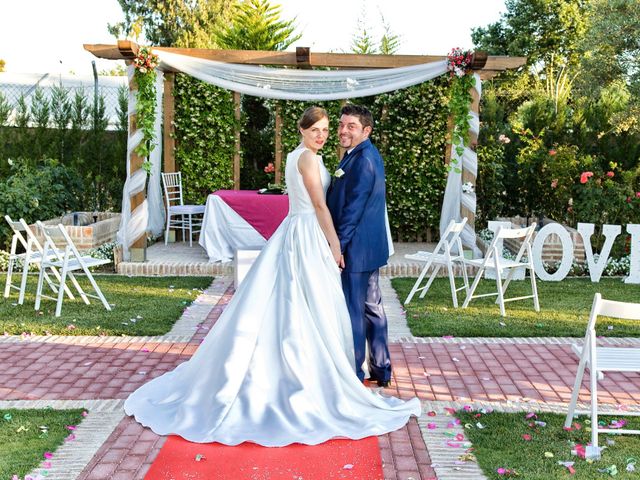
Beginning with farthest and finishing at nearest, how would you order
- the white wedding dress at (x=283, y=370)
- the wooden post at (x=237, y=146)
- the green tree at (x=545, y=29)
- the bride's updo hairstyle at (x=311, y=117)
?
the green tree at (x=545, y=29) < the wooden post at (x=237, y=146) < the bride's updo hairstyle at (x=311, y=117) < the white wedding dress at (x=283, y=370)

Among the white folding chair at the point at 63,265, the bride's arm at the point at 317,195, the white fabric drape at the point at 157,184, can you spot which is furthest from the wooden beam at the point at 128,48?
the bride's arm at the point at 317,195

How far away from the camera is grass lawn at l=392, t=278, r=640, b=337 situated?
624 cm

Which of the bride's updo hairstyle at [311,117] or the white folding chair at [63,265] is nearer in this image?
the bride's updo hairstyle at [311,117]

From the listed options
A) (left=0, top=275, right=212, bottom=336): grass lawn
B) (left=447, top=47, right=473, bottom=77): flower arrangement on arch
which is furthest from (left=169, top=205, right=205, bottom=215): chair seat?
(left=447, top=47, right=473, bottom=77): flower arrangement on arch

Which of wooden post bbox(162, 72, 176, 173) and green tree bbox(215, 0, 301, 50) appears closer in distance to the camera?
wooden post bbox(162, 72, 176, 173)

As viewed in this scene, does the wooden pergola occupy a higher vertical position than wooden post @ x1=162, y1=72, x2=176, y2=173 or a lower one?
higher

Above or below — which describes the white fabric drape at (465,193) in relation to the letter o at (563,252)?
above

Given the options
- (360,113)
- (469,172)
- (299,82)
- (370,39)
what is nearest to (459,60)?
(469,172)

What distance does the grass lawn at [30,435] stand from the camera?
3537 millimetres

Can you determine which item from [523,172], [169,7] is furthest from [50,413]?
[169,7]

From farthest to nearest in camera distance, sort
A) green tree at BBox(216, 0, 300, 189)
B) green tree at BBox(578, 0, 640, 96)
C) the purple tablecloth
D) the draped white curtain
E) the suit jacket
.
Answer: green tree at BBox(578, 0, 640, 96) < green tree at BBox(216, 0, 300, 189) < the purple tablecloth < the draped white curtain < the suit jacket

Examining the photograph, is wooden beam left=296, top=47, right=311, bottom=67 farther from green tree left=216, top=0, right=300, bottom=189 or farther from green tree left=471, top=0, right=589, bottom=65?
green tree left=471, top=0, right=589, bottom=65

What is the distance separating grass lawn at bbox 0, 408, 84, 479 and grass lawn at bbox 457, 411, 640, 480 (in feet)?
6.91

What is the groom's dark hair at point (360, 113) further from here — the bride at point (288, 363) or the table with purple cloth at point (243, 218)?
the table with purple cloth at point (243, 218)
